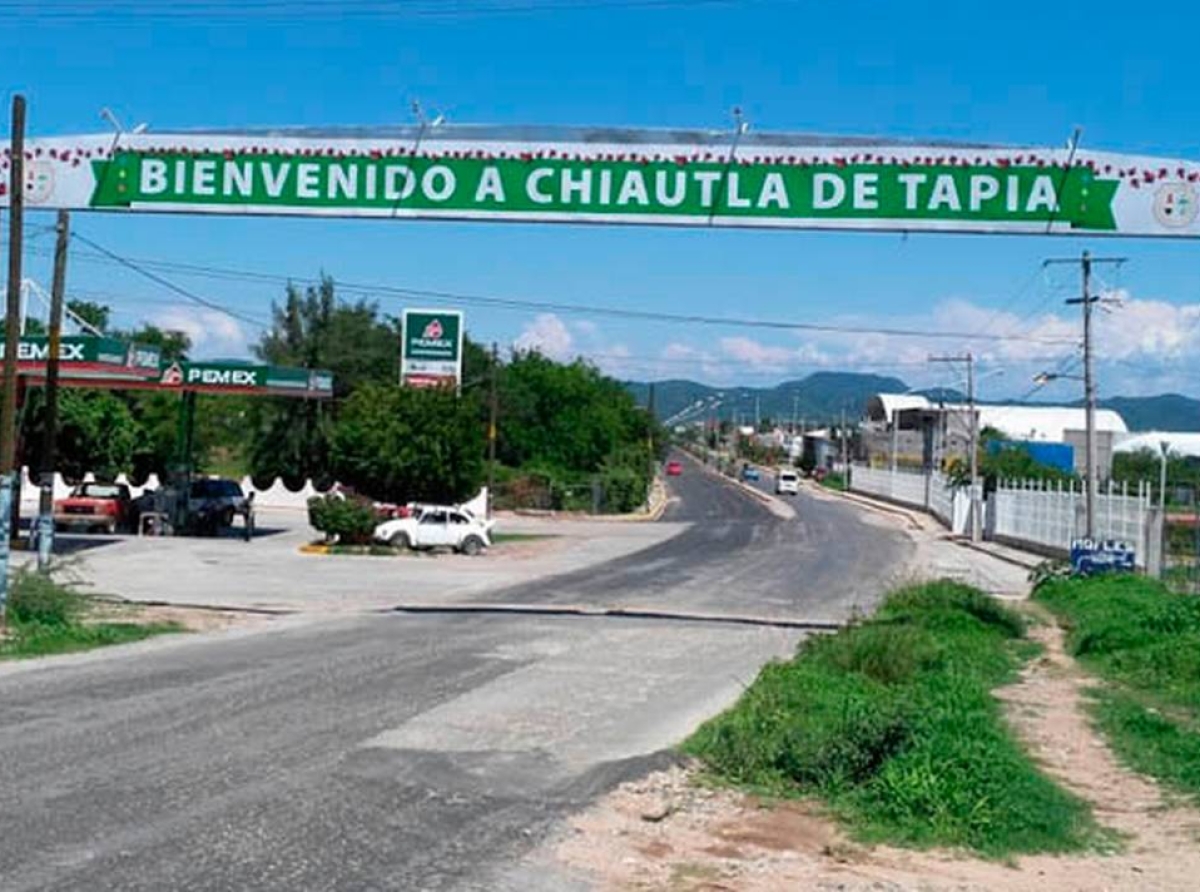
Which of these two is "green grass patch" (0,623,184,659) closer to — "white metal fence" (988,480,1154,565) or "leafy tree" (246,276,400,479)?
"white metal fence" (988,480,1154,565)

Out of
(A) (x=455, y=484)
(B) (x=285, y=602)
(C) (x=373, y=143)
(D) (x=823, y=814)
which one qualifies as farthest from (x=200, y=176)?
(A) (x=455, y=484)

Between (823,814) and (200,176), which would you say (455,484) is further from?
(823,814)

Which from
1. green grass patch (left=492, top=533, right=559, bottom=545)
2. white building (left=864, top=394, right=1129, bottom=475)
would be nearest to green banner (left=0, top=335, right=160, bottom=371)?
green grass patch (left=492, top=533, right=559, bottom=545)

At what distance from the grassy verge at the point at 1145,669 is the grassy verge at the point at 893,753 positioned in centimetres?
113

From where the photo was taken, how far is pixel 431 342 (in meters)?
73.2

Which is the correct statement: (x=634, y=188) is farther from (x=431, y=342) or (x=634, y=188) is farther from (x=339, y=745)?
(x=431, y=342)

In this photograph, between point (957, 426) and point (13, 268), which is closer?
point (13, 268)

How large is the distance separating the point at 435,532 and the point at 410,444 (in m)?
8.88

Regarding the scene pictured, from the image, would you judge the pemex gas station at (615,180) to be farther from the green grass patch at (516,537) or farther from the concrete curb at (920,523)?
the green grass patch at (516,537)

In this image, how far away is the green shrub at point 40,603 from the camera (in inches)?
842

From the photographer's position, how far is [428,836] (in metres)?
9.30

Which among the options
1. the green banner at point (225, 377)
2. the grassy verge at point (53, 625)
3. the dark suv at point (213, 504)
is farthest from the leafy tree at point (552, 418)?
the grassy verge at point (53, 625)

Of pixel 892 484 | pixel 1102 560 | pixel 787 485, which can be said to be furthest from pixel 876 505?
pixel 1102 560

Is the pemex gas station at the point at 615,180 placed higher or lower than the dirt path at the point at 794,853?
higher
